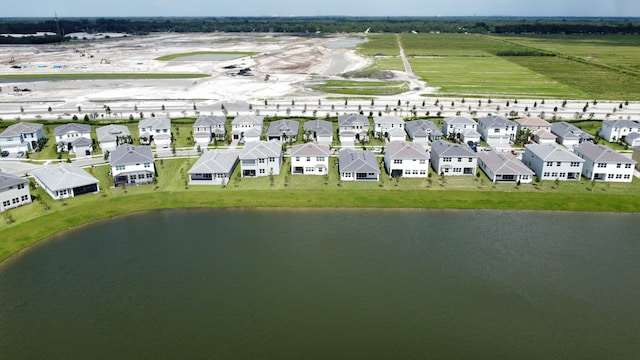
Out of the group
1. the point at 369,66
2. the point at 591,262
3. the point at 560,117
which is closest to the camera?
the point at 591,262

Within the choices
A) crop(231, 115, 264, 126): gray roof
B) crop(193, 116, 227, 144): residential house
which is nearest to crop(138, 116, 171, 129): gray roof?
crop(193, 116, 227, 144): residential house

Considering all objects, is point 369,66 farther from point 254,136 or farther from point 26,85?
point 26,85

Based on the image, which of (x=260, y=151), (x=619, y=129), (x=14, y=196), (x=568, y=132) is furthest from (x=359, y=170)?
(x=619, y=129)

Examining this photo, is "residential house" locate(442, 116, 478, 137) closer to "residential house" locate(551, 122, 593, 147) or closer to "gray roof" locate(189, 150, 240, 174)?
"residential house" locate(551, 122, 593, 147)

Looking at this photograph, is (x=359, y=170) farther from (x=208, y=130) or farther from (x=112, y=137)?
(x=112, y=137)

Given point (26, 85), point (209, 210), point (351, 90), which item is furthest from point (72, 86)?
point (209, 210)

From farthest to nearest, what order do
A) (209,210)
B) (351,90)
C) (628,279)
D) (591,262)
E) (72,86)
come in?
(72,86), (351,90), (209,210), (591,262), (628,279)

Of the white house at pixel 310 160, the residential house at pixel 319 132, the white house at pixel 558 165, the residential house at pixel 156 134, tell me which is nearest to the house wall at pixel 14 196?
the residential house at pixel 156 134
